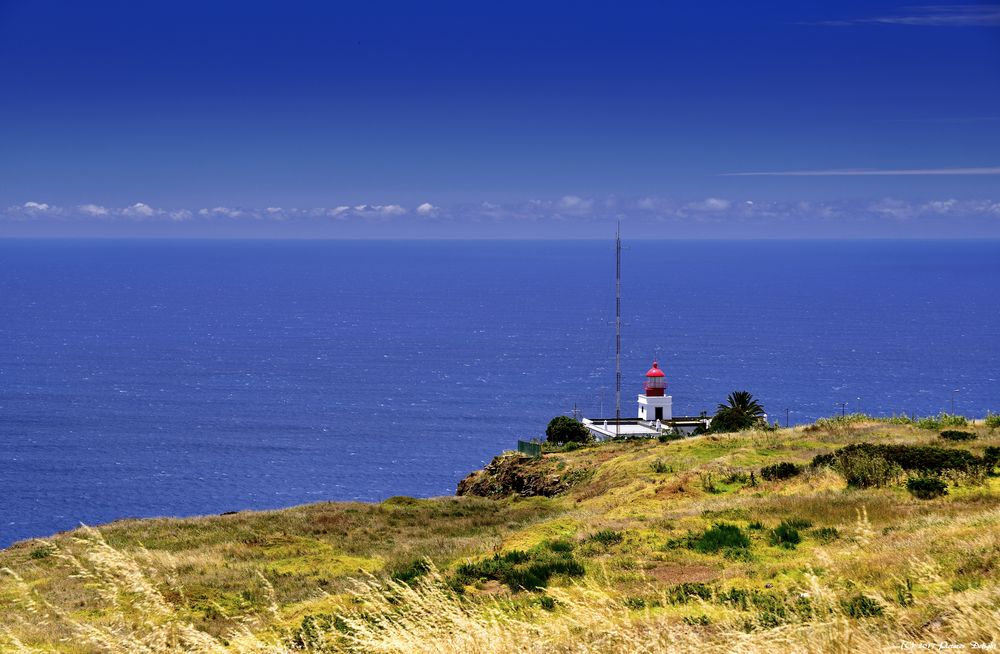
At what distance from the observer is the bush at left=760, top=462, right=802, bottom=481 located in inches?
1086

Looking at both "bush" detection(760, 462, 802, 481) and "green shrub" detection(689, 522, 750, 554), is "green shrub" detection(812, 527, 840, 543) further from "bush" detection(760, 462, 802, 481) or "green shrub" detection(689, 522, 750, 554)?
"bush" detection(760, 462, 802, 481)

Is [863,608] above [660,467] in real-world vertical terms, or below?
above

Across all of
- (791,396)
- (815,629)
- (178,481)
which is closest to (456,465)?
(178,481)

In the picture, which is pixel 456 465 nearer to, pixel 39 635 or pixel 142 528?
pixel 142 528

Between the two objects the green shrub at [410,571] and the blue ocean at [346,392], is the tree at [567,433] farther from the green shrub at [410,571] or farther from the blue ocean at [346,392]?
the green shrub at [410,571]

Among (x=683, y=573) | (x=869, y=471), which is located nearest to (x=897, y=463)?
(x=869, y=471)

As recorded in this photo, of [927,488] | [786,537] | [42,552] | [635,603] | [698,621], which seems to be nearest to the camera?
[698,621]

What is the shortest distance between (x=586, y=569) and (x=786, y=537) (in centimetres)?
442

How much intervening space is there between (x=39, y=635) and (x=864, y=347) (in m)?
166

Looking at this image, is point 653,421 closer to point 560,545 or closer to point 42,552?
point 560,545

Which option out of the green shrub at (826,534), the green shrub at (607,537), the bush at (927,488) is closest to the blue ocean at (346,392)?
the green shrub at (607,537)

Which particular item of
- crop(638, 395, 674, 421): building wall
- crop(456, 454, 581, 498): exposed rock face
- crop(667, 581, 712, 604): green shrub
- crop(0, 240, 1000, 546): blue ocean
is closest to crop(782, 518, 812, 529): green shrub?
crop(667, 581, 712, 604): green shrub

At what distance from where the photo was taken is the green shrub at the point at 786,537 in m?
17.6

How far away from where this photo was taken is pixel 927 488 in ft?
70.6
